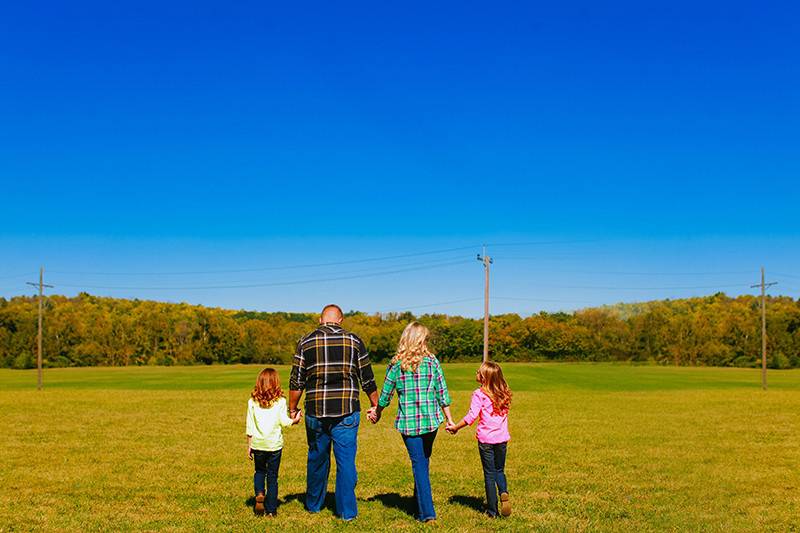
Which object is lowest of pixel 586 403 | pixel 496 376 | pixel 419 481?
pixel 586 403

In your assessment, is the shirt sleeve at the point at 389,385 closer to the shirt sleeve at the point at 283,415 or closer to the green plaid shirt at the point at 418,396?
the green plaid shirt at the point at 418,396

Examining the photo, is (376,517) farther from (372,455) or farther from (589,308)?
(589,308)

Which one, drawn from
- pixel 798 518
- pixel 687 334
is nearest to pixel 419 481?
pixel 798 518

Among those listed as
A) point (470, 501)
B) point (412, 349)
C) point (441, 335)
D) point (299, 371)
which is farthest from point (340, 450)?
point (441, 335)

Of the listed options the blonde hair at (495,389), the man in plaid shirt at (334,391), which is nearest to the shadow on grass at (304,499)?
the man in plaid shirt at (334,391)

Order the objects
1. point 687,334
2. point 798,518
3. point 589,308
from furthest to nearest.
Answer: point 589,308 < point 687,334 < point 798,518

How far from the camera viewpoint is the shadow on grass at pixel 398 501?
32.2 ft

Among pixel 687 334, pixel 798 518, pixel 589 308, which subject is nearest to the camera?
pixel 798 518

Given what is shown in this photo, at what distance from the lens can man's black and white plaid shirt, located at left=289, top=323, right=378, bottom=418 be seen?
8.84 m

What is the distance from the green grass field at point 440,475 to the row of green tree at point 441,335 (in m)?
90.3

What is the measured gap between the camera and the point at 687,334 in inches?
4599

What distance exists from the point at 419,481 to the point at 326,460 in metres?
1.21

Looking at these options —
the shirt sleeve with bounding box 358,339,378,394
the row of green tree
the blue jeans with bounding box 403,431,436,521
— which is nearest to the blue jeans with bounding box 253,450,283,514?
the shirt sleeve with bounding box 358,339,378,394

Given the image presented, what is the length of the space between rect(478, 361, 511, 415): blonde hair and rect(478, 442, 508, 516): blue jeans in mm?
466
